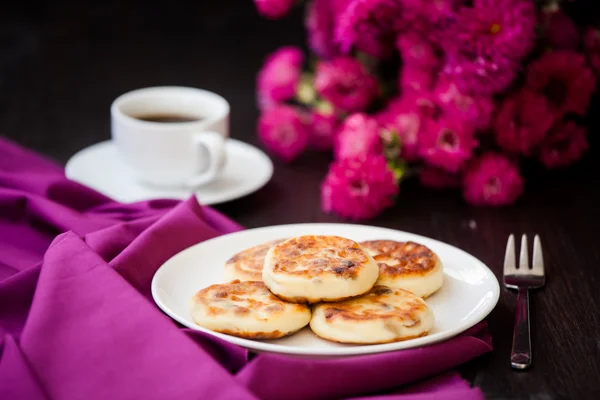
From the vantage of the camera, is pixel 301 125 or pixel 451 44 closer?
pixel 451 44

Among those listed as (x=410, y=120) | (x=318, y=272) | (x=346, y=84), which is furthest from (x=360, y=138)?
(x=318, y=272)

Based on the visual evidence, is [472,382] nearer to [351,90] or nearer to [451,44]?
[451,44]

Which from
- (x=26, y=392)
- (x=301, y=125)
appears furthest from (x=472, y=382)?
(x=301, y=125)

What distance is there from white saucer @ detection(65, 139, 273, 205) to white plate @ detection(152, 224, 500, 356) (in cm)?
28

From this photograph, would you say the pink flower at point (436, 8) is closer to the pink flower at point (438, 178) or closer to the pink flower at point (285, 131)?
the pink flower at point (438, 178)

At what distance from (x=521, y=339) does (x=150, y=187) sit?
82cm

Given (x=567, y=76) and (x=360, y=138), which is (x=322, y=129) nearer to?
(x=360, y=138)

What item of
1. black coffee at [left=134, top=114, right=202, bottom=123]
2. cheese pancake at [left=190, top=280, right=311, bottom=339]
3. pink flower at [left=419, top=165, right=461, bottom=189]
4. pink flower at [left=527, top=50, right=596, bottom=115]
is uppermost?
pink flower at [left=527, top=50, right=596, bottom=115]

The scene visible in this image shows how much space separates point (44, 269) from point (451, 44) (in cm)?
78

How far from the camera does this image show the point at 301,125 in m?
1.82

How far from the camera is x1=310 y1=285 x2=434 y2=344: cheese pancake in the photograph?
0.98 m

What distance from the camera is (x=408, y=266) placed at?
113 centimetres

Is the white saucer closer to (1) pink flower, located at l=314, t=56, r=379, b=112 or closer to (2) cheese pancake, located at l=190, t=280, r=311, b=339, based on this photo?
(1) pink flower, located at l=314, t=56, r=379, b=112

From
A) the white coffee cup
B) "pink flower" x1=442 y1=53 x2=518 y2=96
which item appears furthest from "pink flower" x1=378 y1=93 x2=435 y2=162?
the white coffee cup
